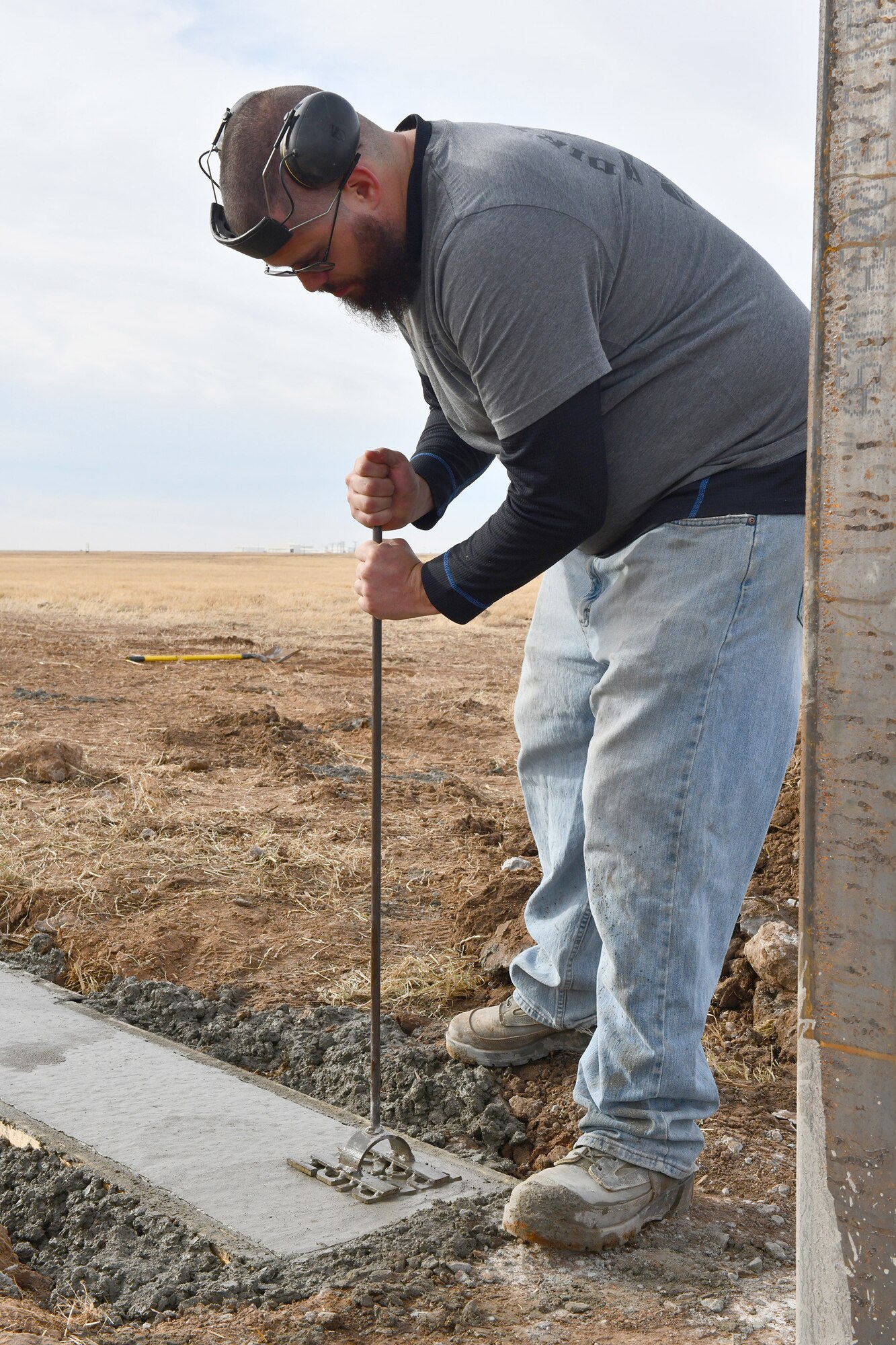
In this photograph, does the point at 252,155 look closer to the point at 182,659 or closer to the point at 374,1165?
the point at 374,1165

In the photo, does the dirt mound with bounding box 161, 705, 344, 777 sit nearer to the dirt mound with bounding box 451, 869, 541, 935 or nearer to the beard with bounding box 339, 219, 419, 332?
the dirt mound with bounding box 451, 869, 541, 935

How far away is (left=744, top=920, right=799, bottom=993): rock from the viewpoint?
130 inches

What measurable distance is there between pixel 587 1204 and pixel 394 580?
4.42 feet

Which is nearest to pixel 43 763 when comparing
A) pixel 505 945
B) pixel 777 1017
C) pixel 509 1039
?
pixel 505 945

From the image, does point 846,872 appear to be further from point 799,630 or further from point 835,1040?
point 799,630

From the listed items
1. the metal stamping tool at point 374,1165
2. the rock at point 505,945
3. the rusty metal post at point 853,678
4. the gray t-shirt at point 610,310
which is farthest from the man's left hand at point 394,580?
the rock at point 505,945

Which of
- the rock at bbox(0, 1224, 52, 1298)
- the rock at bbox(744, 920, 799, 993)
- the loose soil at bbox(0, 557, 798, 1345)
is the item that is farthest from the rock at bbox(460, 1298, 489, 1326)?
the rock at bbox(744, 920, 799, 993)

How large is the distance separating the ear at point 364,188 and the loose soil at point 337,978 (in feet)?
6.85

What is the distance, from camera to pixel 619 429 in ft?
7.84

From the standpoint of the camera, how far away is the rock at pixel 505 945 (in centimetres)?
365

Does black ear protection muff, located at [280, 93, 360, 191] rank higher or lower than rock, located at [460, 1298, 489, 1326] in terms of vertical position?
higher

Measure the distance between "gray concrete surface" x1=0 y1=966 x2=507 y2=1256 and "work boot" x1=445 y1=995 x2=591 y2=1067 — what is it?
39cm

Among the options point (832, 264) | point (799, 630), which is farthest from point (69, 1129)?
point (832, 264)

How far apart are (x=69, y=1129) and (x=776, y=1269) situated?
1630mm
